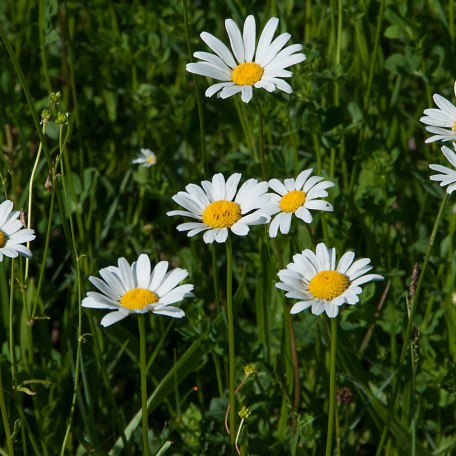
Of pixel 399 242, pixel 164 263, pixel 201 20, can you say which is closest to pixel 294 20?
pixel 201 20

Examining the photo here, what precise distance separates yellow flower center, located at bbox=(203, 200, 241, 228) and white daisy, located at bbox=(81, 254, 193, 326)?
13 cm

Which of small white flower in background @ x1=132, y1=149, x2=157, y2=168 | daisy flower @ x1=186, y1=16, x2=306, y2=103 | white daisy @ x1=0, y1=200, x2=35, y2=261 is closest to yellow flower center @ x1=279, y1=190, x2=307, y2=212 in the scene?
daisy flower @ x1=186, y1=16, x2=306, y2=103

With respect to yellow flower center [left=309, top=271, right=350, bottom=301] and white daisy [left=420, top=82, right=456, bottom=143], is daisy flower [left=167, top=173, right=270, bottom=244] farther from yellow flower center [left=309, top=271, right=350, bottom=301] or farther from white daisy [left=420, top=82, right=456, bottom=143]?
white daisy [left=420, top=82, right=456, bottom=143]

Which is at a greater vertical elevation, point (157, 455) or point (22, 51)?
point (22, 51)

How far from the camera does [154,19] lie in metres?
3.04

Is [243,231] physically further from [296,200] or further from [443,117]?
[443,117]

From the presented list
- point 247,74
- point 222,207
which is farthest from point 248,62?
point 222,207

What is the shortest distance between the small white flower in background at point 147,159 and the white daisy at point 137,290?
1.06 m

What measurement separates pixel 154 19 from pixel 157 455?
1.72m

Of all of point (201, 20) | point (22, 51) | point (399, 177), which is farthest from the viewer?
point (22, 51)

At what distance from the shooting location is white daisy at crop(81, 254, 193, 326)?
161 cm

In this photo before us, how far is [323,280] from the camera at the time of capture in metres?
1.70

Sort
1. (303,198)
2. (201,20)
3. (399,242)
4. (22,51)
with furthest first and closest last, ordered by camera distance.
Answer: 1. (22,51)
2. (201,20)
3. (399,242)
4. (303,198)

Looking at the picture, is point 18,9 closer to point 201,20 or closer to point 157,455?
point 201,20
